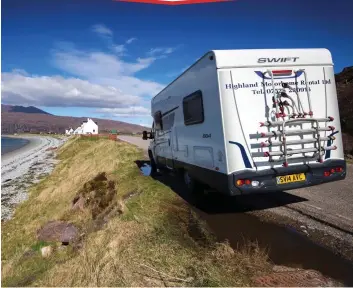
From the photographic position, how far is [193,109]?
7801 mm

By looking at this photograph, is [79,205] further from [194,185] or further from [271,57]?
[271,57]

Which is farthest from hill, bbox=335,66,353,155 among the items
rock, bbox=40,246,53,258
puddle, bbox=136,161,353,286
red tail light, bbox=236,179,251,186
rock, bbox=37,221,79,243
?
rock, bbox=40,246,53,258

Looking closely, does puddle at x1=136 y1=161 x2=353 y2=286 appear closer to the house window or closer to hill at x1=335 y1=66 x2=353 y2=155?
the house window

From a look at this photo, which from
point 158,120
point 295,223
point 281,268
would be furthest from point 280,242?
point 158,120

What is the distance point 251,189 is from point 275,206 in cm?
188

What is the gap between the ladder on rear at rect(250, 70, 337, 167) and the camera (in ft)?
20.7

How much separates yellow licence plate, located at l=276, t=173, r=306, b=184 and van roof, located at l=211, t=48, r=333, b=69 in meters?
2.42

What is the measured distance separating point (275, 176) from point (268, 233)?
1.17 meters

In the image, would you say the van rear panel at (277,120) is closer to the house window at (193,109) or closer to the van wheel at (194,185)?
the house window at (193,109)

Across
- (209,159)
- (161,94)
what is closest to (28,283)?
(209,159)

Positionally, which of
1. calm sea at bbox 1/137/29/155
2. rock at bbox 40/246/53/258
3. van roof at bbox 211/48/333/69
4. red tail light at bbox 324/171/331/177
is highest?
calm sea at bbox 1/137/29/155

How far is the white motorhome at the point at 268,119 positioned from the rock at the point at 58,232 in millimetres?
4323

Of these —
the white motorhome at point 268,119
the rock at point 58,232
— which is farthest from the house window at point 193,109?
the rock at point 58,232

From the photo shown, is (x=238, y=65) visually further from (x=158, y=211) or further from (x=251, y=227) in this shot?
(x=158, y=211)
